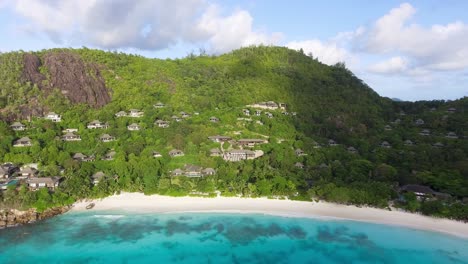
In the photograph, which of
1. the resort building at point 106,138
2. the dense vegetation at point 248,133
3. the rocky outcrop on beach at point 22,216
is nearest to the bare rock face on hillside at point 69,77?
the dense vegetation at point 248,133

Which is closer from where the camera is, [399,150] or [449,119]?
[399,150]

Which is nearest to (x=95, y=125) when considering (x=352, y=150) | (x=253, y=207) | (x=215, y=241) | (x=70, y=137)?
(x=70, y=137)

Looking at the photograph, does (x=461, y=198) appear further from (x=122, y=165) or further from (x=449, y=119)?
(x=122, y=165)

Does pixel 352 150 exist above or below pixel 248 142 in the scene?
below

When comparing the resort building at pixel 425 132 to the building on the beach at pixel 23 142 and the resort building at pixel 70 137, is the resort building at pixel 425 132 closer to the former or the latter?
the resort building at pixel 70 137

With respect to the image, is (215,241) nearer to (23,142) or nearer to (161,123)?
(161,123)

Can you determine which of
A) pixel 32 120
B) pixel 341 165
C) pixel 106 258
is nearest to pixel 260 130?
pixel 341 165

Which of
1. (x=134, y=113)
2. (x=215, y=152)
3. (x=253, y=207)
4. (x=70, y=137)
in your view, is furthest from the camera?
(x=134, y=113)
